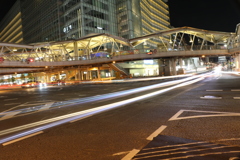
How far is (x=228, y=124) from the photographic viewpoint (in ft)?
17.2

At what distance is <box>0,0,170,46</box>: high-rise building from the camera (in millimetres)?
64750

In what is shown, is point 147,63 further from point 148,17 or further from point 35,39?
point 35,39

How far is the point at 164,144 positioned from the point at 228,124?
2.70m

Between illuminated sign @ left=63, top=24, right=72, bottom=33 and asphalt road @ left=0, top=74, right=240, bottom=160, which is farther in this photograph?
illuminated sign @ left=63, top=24, right=72, bottom=33

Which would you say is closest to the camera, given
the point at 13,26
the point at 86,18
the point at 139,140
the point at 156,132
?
the point at 139,140

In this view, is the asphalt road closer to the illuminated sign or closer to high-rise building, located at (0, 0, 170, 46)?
high-rise building, located at (0, 0, 170, 46)

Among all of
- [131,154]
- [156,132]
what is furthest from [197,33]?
[131,154]

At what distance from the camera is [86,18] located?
210 ft

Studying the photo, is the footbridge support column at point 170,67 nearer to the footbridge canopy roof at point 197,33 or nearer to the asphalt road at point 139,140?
the footbridge canopy roof at point 197,33

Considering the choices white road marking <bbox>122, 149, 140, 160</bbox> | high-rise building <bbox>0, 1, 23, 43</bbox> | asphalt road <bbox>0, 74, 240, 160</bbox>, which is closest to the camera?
white road marking <bbox>122, 149, 140, 160</bbox>

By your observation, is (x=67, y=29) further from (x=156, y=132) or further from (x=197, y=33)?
(x=156, y=132)

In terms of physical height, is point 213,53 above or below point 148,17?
below

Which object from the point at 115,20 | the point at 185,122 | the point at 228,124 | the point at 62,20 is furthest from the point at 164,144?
the point at 62,20

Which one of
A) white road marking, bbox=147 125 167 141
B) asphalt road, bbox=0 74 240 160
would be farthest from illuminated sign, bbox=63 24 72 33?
white road marking, bbox=147 125 167 141
